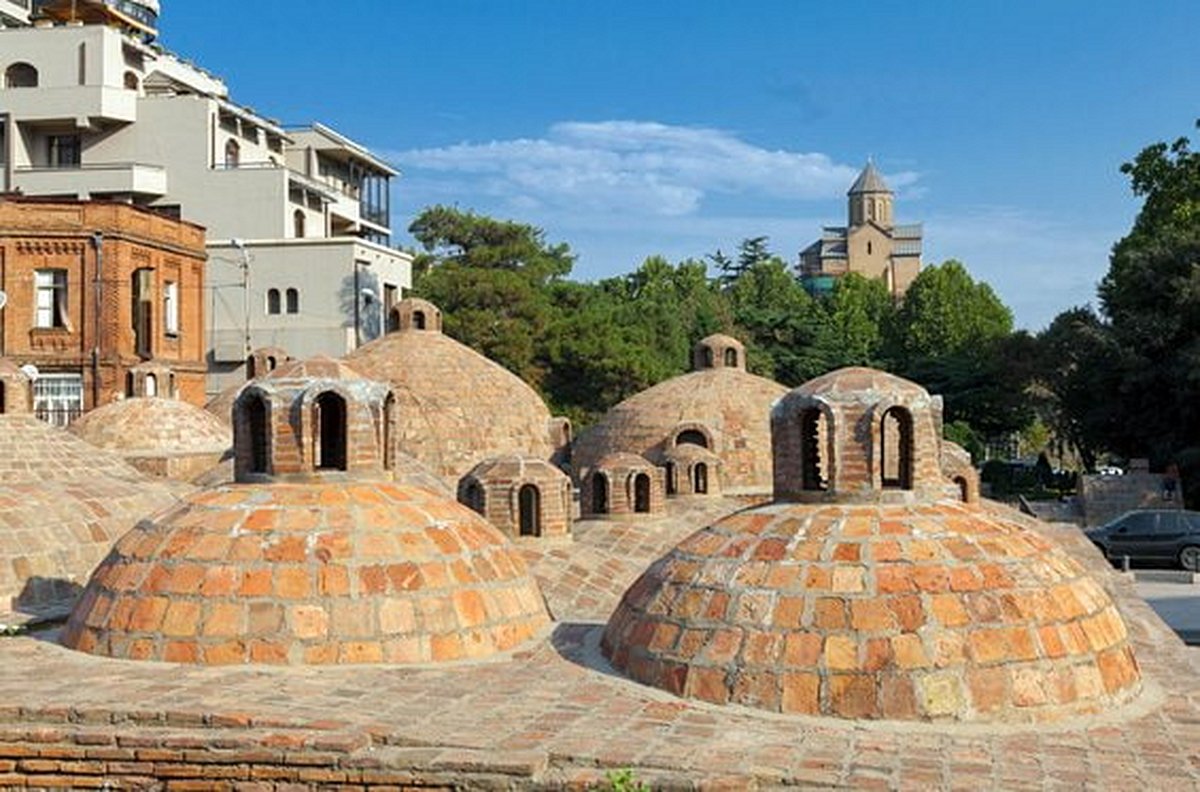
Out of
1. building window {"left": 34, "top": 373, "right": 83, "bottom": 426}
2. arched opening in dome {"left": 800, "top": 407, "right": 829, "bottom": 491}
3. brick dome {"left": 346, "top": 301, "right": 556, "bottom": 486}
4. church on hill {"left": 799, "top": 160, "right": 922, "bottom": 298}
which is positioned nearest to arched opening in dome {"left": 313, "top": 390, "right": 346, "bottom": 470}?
arched opening in dome {"left": 800, "top": 407, "right": 829, "bottom": 491}

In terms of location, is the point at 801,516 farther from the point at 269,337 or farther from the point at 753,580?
the point at 269,337

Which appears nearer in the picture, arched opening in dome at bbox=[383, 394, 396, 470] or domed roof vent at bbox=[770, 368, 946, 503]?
domed roof vent at bbox=[770, 368, 946, 503]

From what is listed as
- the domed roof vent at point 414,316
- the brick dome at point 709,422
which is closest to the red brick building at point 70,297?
the domed roof vent at point 414,316

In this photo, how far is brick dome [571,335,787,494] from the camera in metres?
24.1

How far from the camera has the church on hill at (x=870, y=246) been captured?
90.9m

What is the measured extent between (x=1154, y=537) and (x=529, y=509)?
51.6 ft

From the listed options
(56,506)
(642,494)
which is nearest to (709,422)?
(642,494)

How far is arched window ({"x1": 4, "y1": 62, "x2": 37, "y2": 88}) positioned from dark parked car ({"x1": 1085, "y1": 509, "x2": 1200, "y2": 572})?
32130mm

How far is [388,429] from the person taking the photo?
37.6 feet

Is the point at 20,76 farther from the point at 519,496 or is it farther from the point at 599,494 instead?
the point at 519,496

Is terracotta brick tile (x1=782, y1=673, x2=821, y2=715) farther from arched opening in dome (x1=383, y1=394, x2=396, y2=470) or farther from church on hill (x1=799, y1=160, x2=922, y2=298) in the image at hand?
church on hill (x1=799, y1=160, x2=922, y2=298)

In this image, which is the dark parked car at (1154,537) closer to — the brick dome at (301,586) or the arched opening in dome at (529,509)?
the arched opening in dome at (529,509)

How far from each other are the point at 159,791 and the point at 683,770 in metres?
3.35

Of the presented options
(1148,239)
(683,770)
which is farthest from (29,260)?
(1148,239)
